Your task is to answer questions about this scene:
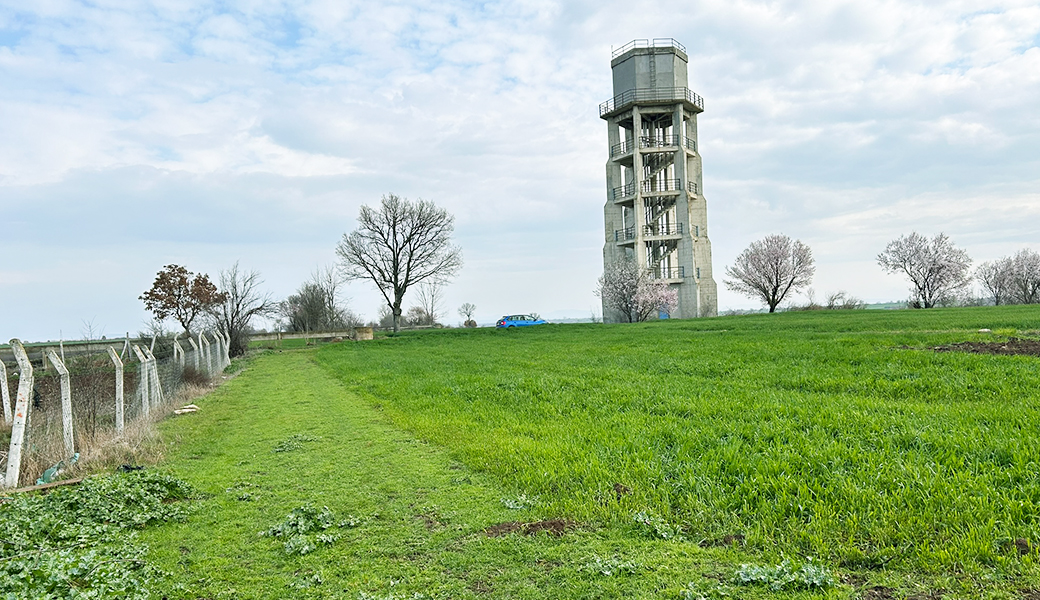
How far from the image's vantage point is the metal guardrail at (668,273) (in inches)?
2063

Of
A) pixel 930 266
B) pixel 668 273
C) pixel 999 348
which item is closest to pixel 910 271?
pixel 930 266

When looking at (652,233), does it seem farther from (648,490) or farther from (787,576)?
(787,576)

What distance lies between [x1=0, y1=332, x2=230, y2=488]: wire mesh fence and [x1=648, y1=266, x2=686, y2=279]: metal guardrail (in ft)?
131

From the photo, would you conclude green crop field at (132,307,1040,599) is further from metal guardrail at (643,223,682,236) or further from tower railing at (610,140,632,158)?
tower railing at (610,140,632,158)

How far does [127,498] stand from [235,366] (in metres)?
22.6

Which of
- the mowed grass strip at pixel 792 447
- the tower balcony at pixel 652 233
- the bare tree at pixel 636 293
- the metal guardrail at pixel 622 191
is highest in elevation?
the metal guardrail at pixel 622 191

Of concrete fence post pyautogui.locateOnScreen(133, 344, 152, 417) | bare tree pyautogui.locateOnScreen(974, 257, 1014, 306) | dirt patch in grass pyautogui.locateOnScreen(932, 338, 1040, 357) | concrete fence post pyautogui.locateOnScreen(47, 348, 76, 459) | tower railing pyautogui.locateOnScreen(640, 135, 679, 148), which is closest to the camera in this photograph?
concrete fence post pyautogui.locateOnScreen(47, 348, 76, 459)

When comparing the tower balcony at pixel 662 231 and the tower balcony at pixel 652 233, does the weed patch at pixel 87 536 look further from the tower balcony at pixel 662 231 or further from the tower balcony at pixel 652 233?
the tower balcony at pixel 662 231

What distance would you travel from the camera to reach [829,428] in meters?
7.07

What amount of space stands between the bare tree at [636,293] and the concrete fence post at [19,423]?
150ft

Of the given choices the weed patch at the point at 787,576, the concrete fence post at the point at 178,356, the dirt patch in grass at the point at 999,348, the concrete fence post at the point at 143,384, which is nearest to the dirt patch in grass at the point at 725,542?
the weed patch at the point at 787,576

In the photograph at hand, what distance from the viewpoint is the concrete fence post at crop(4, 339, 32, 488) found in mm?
6840

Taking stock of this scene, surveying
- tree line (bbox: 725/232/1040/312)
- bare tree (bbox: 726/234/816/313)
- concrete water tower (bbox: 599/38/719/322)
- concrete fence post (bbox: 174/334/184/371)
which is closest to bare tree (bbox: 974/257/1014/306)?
tree line (bbox: 725/232/1040/312)

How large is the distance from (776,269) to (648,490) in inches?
2463
